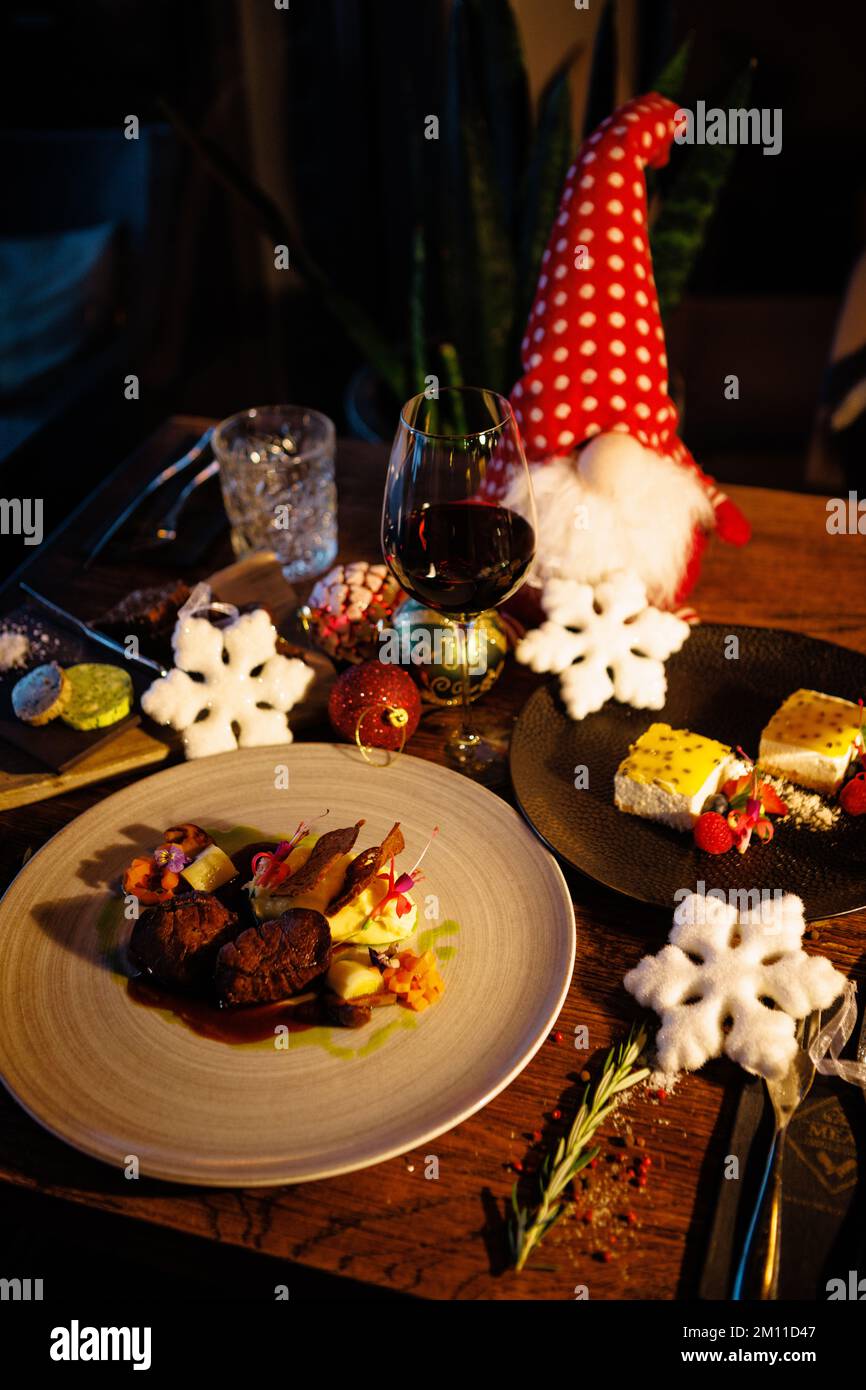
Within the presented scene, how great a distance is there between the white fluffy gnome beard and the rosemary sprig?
1.80 ft

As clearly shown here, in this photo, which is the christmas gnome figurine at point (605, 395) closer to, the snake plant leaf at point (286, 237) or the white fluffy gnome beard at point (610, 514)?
the white fluffy gnome beard at point (610, 514)

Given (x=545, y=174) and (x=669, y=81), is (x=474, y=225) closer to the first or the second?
(x=545, y=174)

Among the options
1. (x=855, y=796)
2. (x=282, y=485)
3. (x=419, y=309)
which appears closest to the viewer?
(x=855, y=796)

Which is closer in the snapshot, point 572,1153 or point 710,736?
point 572,1153

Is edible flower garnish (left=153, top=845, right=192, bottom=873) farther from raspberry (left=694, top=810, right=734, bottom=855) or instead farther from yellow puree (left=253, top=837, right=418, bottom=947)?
raspberry (left=694, top=810, right=734, bottom=855)

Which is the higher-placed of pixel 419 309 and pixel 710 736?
pixel 419 309

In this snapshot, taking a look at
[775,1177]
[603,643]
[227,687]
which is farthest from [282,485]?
[775,1177]

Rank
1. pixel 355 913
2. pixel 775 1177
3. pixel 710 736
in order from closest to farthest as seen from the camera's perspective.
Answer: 1. pixel 775 1177
2. pixel 355 913
3. pixel 710 736

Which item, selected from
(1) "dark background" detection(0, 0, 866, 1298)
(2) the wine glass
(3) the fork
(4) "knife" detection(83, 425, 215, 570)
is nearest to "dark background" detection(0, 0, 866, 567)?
(1) "dark background" detection(0, 0, 866, 1298)

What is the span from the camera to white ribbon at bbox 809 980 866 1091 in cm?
80

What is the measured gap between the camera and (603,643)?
1146 mm

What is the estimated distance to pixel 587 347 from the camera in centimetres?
123

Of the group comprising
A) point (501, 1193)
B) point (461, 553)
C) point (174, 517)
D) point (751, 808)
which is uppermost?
Answer: point (174, 517)

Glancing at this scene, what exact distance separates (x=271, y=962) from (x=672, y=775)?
1.22 ft
